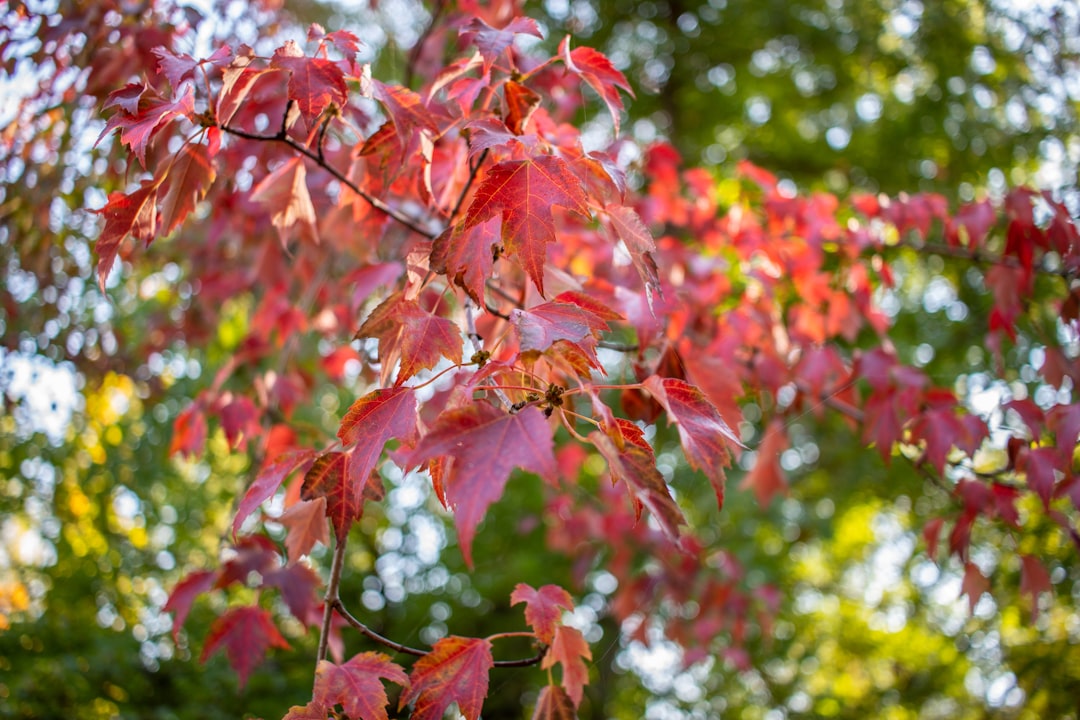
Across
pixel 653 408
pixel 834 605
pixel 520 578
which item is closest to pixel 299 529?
pixel 653 408

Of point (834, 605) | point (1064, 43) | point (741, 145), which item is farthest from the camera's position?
point (834, 605)

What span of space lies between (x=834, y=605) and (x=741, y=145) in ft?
11.8

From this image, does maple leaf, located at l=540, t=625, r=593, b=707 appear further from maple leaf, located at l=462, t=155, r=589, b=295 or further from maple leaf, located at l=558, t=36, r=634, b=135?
maple leaf, located at l=558, t=36, r=634, b=135

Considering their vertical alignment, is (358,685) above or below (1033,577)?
above

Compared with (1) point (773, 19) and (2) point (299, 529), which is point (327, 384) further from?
(1) point (773, 19)

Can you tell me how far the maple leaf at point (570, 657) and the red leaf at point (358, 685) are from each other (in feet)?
0.77

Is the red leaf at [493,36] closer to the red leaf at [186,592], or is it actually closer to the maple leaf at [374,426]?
the maple leaf at [374,426]

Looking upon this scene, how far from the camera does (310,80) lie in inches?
48.2

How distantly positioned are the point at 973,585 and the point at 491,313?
1476mm

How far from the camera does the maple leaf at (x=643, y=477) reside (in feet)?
2.87

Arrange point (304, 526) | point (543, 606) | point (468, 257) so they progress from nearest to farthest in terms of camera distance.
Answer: point (468, 257) → point (543, 606) → point (304, 526)

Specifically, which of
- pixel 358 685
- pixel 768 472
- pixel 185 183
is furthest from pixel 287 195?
pixel 768 472

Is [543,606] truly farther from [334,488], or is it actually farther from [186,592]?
[186,592]

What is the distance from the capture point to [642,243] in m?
1.22
